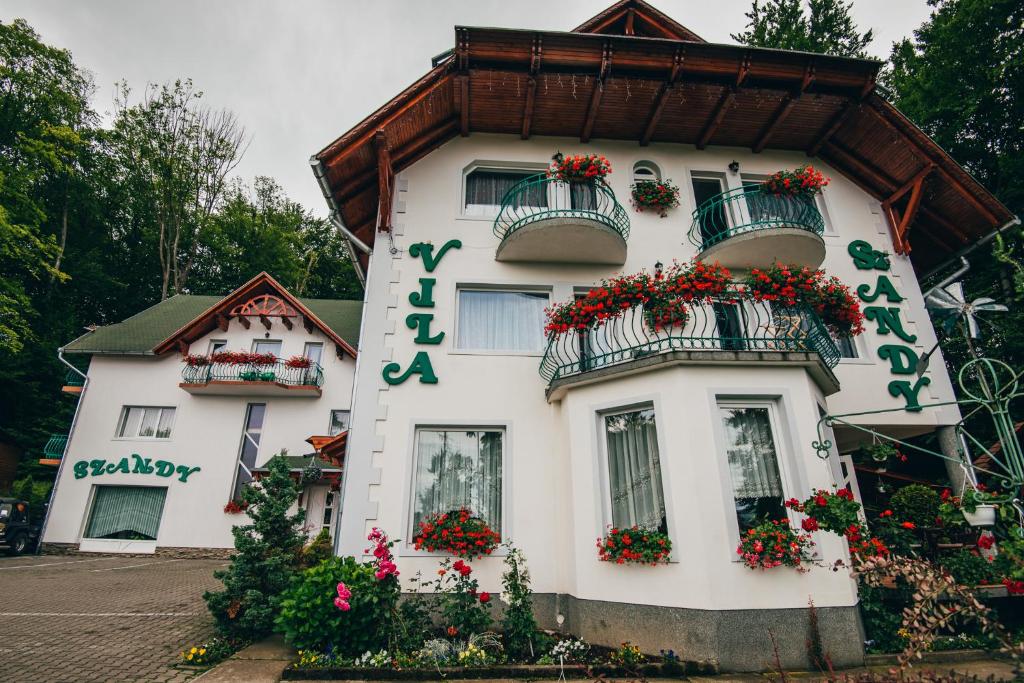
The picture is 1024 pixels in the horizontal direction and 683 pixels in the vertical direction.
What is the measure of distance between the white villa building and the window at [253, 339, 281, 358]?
33.3ft

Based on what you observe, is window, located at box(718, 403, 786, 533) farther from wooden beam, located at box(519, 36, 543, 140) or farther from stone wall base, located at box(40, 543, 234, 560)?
stone wall base, located at box(40, 543, 234, 560)

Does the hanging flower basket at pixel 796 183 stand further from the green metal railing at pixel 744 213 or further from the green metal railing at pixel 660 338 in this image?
the green metal railing at pixel 660 338

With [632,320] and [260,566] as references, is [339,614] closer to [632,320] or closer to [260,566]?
[260,566]

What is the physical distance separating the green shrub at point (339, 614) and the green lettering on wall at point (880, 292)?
387 inches

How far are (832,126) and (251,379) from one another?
18.5 metres

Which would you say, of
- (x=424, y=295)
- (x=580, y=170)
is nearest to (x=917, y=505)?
(x=580, y=170)

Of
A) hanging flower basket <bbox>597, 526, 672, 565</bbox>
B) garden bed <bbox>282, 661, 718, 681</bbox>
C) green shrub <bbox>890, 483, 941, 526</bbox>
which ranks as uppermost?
green shrub <bbox>890, 483, 941, 526</bbox>

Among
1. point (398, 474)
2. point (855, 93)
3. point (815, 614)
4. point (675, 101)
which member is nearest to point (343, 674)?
point (398, 474)

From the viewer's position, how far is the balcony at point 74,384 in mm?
17511

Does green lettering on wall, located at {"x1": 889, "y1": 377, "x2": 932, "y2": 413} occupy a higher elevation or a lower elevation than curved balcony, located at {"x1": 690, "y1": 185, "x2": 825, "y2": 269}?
lower

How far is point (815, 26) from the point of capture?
53.3 feet

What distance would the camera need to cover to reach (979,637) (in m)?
6.04

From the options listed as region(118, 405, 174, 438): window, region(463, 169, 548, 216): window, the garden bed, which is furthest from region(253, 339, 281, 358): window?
the garden bed

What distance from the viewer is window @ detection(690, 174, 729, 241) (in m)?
9.75
